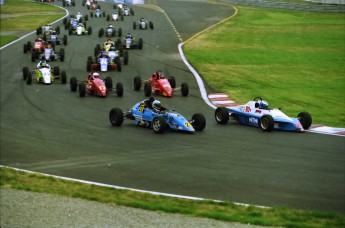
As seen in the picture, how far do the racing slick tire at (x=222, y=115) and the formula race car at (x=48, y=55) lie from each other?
15.0 m

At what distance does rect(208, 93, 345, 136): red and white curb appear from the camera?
61.9 feet

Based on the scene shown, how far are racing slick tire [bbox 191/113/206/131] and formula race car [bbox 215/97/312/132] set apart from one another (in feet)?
3.14

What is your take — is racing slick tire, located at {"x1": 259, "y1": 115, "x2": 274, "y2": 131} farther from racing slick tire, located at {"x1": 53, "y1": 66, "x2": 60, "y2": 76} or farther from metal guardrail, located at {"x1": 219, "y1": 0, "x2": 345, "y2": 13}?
racing slick tire, located at {"x1": 53, "y1": 66, "x2": 60, "y2": 76}

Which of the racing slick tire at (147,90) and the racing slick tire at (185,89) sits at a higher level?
the racing slick tire at (185,89)

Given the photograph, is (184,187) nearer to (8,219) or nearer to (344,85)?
(8,219)

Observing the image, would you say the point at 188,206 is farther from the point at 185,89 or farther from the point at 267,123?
the point at 185,89

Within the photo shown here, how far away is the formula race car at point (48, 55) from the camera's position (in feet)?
115

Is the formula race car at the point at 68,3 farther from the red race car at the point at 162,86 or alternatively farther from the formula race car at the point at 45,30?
the formula race car at the point at 45,30

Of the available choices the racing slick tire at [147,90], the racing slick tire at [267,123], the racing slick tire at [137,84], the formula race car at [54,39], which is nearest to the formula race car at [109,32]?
the formula race car at [54,39]

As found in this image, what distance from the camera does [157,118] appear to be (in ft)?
66.4

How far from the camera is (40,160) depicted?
18.0m

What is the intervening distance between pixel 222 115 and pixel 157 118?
1.96 m

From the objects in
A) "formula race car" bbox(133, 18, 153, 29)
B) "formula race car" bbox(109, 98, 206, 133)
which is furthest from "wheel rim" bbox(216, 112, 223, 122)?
"formula race car" bbox(133, 18, 153, 29)

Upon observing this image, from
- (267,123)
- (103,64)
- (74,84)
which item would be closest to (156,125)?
(267,123)
